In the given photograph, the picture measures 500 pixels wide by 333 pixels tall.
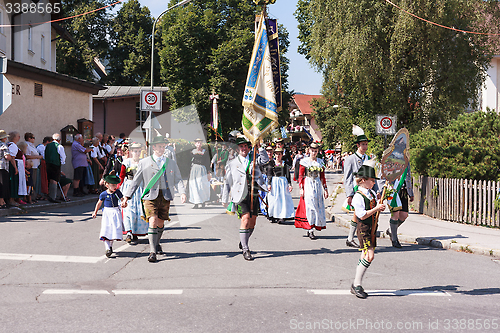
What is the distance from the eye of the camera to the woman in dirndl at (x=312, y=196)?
30.6ft

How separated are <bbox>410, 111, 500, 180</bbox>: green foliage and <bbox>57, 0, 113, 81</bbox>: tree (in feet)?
128

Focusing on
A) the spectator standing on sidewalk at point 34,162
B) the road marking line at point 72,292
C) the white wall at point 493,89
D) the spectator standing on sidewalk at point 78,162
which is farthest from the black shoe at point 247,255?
the white wall at point 493,89

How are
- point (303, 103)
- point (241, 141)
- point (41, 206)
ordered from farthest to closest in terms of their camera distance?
point (303, 103) → point (41, 206) → point (241, 141)

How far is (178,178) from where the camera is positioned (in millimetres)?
7953

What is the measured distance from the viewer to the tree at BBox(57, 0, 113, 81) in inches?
1779

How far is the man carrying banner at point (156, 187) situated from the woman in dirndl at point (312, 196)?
8.91 ft

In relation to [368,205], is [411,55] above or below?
above

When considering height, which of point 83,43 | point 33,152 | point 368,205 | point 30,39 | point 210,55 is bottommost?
point 368,205

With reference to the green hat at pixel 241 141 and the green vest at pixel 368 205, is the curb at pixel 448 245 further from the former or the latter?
the green hat at pixel 241 141

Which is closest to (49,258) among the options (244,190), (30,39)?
(244,190)

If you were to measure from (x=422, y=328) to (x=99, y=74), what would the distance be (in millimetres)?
52214

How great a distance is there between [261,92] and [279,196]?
386 cm

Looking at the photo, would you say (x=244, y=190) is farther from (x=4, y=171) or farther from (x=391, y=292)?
(x=4, y=171)

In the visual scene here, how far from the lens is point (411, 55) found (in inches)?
744
